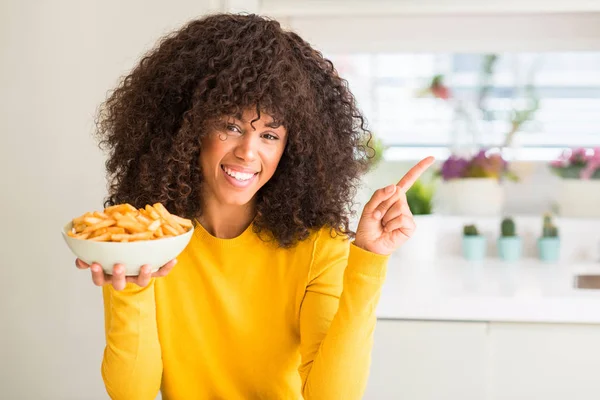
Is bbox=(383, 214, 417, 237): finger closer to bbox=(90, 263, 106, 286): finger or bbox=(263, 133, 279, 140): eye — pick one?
bbox=(263, 133, 279, 140): eye

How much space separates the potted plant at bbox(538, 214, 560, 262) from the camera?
2.62 meters

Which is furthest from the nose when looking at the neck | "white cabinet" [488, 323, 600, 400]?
"white cabinet" [488, 323, 600, 400]

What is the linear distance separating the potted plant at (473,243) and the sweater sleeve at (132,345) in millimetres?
1493

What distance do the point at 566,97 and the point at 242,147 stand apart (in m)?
1.84

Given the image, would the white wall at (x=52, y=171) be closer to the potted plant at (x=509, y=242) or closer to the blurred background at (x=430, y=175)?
the blurred background at (x=430, y=175)

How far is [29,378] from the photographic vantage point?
233 centimetres

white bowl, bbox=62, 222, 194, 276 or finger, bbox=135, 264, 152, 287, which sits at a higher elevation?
white bowl, bbox=62, 222, 194, 276

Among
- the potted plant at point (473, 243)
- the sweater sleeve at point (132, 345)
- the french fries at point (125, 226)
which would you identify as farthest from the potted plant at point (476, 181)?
the french fries at point (125, 226)

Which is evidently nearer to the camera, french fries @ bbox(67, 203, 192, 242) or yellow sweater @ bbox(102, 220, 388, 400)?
french fries @ bbox(67, 203, 192, 242)

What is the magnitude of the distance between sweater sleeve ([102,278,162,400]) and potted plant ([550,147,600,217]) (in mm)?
1842

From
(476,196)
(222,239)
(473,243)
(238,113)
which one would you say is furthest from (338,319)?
(476,196)

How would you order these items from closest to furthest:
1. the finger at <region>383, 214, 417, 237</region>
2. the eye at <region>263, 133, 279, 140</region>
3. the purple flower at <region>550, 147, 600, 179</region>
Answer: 1. the finger at <region>383, 214, 417, 237</region>
2. the eye at <region>263, 133, 279, 140</region>
3. the purple flower at <region>550, 147, 600, 179</region>

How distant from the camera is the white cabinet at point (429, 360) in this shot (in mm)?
2076

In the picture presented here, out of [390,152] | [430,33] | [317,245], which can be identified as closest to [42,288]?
[317,245]
